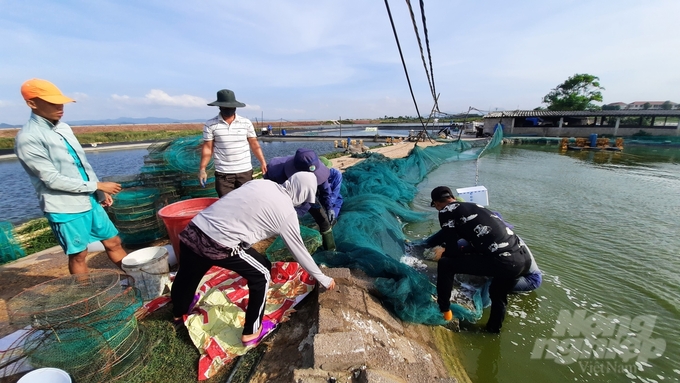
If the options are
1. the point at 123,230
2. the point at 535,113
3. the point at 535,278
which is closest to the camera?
the point at 535,278

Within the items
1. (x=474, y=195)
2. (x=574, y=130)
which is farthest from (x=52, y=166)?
(x=574, y=130)

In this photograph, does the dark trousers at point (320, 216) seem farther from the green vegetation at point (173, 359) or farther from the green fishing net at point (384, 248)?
the green vegetation at point (173, 359)

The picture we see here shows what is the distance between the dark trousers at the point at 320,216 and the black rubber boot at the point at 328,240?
4 cm

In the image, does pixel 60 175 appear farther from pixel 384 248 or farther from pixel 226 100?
pixel 384 248

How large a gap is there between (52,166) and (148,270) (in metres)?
1.07

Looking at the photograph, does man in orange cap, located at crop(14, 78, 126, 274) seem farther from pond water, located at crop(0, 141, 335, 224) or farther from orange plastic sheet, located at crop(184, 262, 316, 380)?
pond water, located at crop(0, 141, 335, 224)

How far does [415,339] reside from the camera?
2.51 meters

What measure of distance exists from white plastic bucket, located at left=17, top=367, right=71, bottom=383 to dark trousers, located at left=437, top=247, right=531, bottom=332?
9.23 feet

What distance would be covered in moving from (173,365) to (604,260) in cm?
571

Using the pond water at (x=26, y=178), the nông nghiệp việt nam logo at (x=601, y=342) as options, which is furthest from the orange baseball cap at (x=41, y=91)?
the pond water at (x=26, y=178)

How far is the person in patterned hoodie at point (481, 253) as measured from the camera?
103 inches

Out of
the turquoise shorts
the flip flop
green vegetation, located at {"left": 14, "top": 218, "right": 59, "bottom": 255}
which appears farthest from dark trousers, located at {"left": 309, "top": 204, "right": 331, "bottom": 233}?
green vegetation, located at {"left": 14, "top": 218, "right": 59, "bottom": 255}

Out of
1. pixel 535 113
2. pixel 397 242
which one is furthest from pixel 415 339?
pixel 535 113

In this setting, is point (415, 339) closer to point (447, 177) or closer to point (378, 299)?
point (378, 299)
